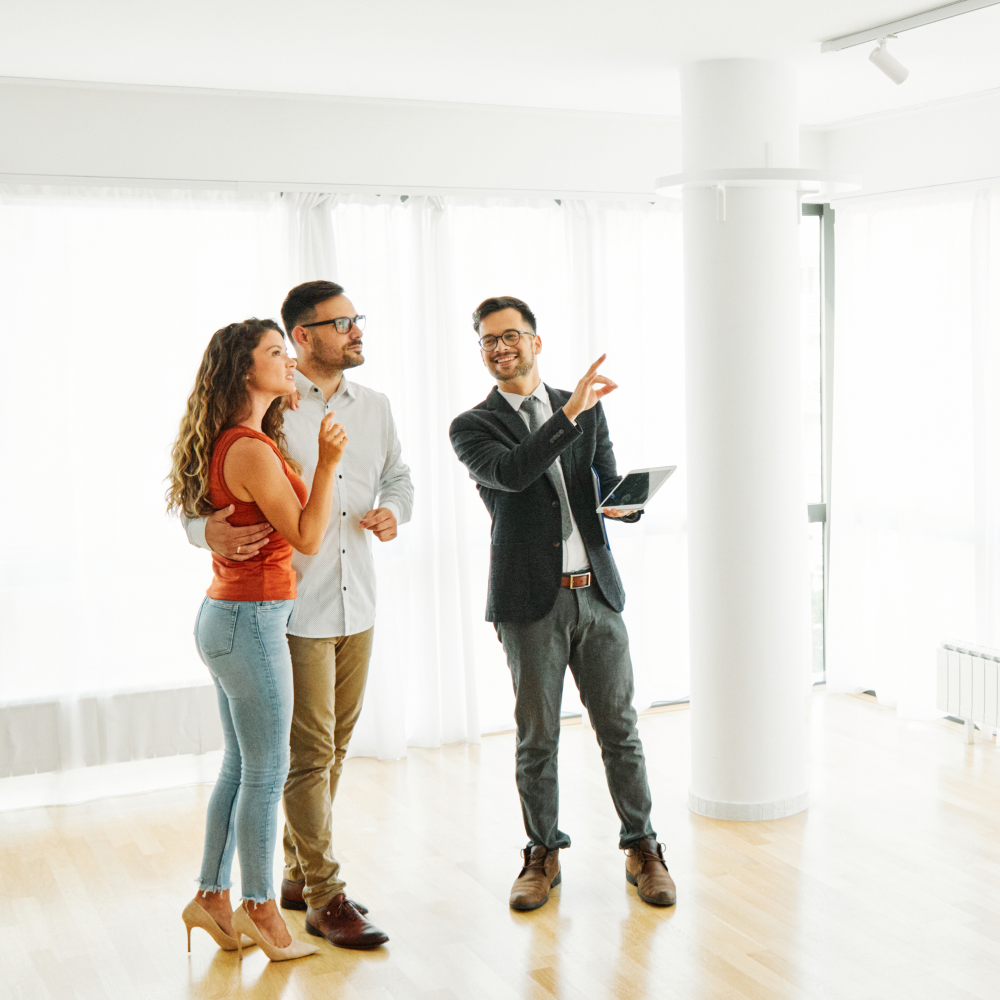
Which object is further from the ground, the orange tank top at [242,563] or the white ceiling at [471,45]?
the white ceiling at [471,45]

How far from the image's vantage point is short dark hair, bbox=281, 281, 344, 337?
123 inches

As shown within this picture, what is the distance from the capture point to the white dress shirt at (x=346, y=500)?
3.12m

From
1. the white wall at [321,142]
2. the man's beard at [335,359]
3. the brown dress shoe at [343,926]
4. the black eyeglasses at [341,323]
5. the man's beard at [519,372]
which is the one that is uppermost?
the white wall at [321,142]

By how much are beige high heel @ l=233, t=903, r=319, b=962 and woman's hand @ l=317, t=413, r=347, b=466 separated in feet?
3.84

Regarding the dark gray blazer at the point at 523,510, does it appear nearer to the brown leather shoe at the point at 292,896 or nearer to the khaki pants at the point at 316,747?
the khaki pants at the point at 316,747

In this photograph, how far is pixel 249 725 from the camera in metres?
2.93

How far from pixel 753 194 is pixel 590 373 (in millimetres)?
1152

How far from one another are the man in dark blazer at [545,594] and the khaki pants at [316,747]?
0.45m

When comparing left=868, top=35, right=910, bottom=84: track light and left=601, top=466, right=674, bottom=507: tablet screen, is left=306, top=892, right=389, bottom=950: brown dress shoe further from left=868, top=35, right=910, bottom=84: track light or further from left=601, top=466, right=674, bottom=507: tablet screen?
left=868, top=35, right=910, bottom=84: track light

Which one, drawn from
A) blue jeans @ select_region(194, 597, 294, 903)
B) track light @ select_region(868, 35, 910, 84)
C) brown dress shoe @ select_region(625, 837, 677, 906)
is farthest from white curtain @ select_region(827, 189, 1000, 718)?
blue jeans @ select_region(194, 597, 294, 903)

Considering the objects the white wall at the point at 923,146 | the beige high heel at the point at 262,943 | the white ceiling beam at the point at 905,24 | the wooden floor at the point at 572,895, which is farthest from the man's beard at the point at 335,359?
the white wall at the point at 923,146

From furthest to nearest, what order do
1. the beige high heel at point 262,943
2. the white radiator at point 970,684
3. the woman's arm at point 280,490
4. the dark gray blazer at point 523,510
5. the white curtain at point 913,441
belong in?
the white curtain at point 913,441 < the white radiator at point 970,684 < the dark gray blazer at point 523,510 < the beige high heel at point 262,943 < the woman's arm at point 280,490

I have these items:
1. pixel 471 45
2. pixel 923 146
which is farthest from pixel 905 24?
pixel 923 146

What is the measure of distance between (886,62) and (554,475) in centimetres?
174
